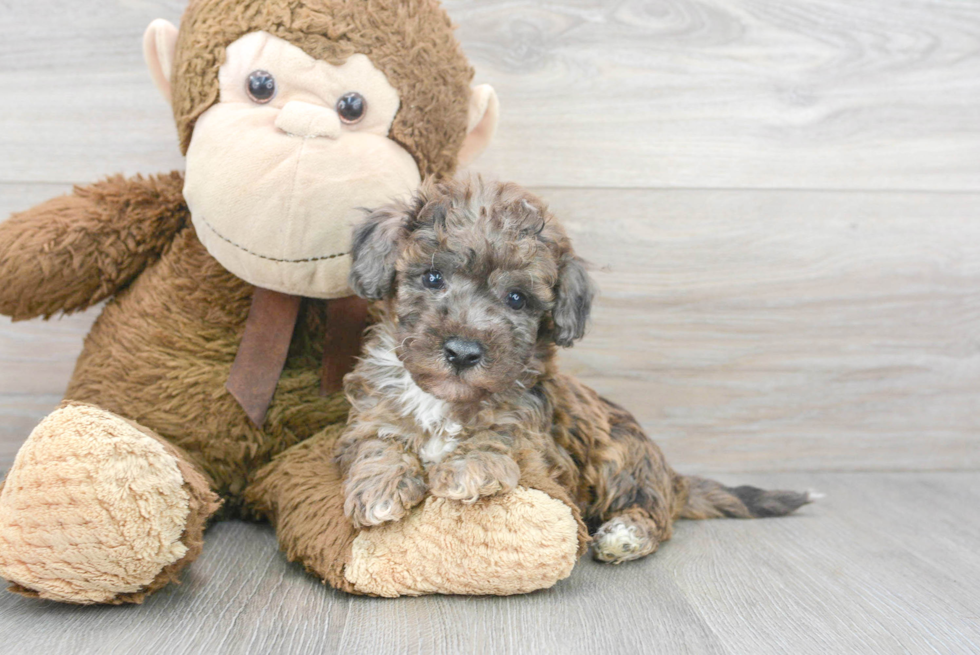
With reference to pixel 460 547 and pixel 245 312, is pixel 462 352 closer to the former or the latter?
pixel 460 547

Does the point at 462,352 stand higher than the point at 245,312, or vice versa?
the point at 462,352

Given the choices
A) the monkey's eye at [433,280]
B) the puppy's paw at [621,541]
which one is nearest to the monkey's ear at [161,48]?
the monkey's eye at [433,280]

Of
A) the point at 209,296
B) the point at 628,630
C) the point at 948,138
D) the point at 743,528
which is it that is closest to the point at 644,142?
the point at 948,138

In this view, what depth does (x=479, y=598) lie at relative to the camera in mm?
1626

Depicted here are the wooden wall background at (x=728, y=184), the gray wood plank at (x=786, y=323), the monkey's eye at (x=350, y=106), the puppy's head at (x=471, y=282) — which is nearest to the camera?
the puppy's head at (x=471, y=282)

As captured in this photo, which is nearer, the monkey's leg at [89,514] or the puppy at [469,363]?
the monkey's leg at [89,514]

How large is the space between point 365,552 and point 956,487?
6.80ft

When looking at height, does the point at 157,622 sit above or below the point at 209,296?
below

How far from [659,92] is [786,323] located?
86 cm

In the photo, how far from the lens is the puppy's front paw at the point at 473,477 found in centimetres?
158

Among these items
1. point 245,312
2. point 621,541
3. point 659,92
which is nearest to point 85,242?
point 245,312

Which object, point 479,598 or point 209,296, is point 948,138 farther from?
point 209,296

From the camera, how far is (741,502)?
2273 millimetres

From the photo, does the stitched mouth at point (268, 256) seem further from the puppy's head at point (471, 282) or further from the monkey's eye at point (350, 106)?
the monkey's eye at point (350, 106)
